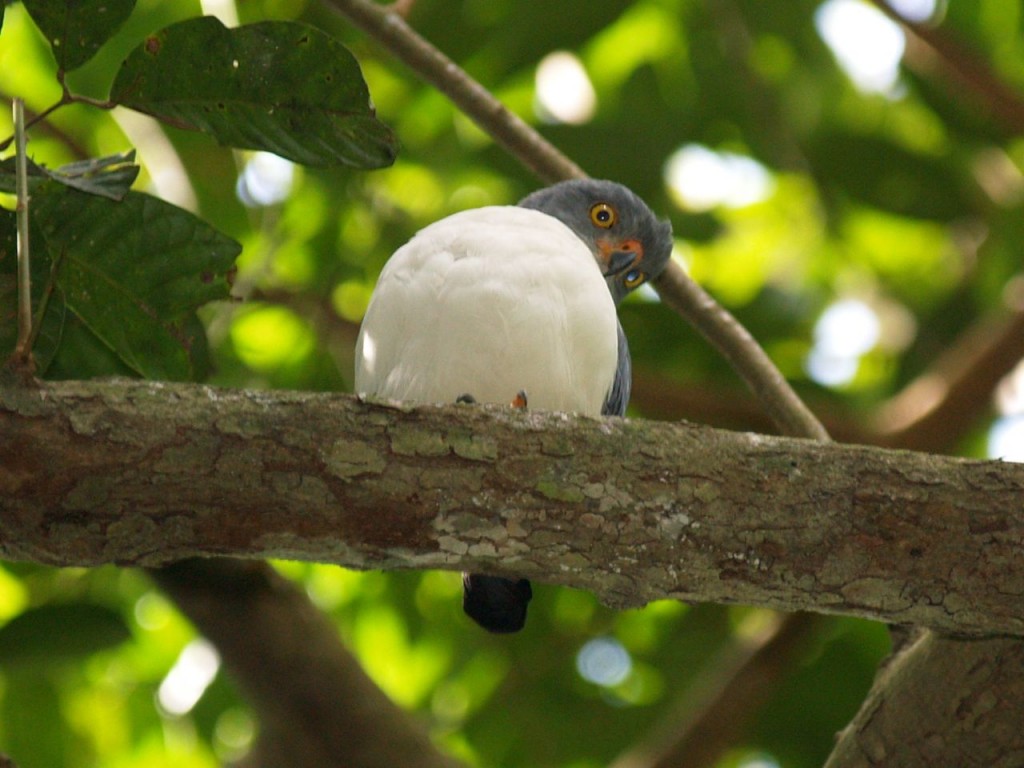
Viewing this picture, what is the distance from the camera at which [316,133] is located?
9.09ft

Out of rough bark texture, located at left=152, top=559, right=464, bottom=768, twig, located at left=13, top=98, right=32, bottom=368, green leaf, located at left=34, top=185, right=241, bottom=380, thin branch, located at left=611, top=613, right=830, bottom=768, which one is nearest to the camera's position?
twig, located at left=13, top=98, right=32, bottom=368

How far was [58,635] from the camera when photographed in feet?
13.3

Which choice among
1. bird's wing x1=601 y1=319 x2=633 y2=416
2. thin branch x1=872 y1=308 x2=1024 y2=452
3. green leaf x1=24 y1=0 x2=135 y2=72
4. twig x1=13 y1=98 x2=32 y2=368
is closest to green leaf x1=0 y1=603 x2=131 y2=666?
bird's wing x1=601 y1=319 x2=633 y2=416

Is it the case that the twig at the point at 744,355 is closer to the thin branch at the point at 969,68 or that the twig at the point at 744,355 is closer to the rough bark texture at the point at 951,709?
the rough bark texture at the point at 951,709

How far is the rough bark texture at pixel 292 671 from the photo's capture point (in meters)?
4.47

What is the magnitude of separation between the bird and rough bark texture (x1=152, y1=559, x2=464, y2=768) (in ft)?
5.39

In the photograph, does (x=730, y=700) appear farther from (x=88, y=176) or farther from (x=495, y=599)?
(x=88, y=176)

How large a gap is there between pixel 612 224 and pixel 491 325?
1209 millimetres

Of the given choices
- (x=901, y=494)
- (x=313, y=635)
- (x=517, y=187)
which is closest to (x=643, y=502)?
(x=901, y=494)

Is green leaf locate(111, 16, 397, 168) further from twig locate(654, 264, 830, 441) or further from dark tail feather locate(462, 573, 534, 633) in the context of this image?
twig locate(654, 264, 830, 441)

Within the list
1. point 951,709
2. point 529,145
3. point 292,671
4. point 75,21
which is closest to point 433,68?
point 529,145

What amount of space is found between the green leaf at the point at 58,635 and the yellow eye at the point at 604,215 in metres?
2.08

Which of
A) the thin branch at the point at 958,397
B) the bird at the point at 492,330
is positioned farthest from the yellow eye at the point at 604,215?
the thin branch at the point at 958,397

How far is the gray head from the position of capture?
13.0 ft
